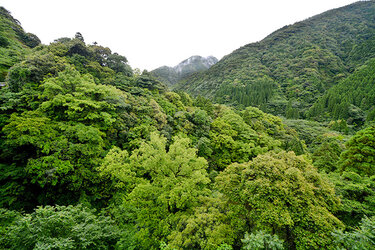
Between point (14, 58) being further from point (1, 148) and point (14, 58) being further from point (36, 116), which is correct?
point (1, 148)

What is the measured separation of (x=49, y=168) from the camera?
10.2 metres

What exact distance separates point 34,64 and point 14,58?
554 centimetres

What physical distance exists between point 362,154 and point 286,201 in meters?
12.4

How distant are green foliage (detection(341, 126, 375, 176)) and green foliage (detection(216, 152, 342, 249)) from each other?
885 cm

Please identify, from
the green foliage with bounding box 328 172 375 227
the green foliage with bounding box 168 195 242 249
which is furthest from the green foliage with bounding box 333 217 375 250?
the green foliage with bounding box 168 195 242 249

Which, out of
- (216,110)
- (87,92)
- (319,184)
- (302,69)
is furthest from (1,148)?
(302,69)

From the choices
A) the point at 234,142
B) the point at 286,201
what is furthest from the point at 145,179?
the point at 234,142

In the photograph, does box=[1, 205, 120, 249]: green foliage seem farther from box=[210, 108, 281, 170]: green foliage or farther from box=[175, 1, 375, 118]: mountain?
box=[175, 1, 375, 118]: mountain

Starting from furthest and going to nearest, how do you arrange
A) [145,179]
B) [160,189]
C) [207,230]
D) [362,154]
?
1. [362,154]
2. [145,179]
3. [160,189]
4. [207,230]

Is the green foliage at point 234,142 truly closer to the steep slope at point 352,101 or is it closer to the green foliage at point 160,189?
the green foliage at point 160,189

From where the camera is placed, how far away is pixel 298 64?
9112 centimetres

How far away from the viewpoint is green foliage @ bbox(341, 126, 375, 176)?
39.5 feet

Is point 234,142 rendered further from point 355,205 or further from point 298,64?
point 298,64

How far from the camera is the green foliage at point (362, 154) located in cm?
1205
